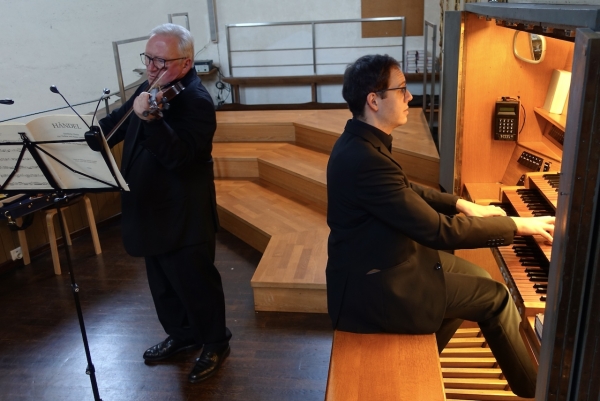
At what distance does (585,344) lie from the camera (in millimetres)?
1214

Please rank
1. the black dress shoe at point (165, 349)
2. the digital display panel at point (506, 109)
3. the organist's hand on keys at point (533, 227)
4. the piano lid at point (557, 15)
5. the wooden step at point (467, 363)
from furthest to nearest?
the black dress shoe at point (165, 349), the digital display panel at point (506, 109), the wooden step at point (467, 363), the organist's hand on keys at point (533, 227), the piano lid at point (557, 15)

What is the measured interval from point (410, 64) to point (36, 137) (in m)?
4.98

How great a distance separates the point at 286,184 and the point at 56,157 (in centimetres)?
277

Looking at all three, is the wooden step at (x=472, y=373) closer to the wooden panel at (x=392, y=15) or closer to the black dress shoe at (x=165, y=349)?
the black dress shoe at (x=165, y=349)

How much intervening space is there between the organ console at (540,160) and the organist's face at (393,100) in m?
0.37

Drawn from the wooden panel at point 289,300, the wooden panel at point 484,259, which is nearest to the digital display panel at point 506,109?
the wooden panel at point 484,259

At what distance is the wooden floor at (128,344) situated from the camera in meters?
2.68

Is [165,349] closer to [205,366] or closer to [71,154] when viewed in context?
[205,366]

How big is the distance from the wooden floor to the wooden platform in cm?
19

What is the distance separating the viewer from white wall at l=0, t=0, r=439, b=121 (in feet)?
18.7

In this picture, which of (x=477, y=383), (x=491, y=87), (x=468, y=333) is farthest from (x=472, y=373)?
(x=491, y=87)

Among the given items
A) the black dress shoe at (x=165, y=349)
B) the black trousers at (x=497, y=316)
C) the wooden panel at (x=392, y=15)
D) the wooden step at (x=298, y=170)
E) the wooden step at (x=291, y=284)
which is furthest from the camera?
the wooden panel at (x=392, y=15)

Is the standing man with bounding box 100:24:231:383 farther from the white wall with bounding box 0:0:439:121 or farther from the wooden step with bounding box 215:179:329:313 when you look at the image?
the white wall with bounding box 0:0:439:121

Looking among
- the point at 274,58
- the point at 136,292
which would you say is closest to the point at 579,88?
the point at 136,292
